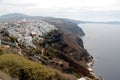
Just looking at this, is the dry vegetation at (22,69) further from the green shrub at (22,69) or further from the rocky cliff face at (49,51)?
the rocky cliff face at (49,51)

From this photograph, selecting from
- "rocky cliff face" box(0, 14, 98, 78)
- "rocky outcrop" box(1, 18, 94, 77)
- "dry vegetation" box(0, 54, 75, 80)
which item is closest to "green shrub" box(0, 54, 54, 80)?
"dry vegetation" box(0, 54, 75, 80)

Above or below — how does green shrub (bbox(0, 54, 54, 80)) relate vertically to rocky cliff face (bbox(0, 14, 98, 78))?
below

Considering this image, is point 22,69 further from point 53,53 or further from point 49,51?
point 49,51

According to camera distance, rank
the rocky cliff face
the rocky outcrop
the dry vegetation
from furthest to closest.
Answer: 1. the rocky outcrop
2. the rocky cliff face
3. the dry vegetation

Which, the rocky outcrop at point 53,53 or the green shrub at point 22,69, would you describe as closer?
the green shrub at point 22,69

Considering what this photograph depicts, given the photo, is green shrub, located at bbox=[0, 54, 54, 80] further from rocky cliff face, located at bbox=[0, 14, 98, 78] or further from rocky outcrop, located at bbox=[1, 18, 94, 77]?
rocky outcrop, located at bbox=[1, 18, 94, 77]

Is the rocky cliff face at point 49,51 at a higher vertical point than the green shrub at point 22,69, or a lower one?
higher

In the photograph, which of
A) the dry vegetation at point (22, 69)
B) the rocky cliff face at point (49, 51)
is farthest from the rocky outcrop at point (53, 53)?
the dry vegetation at point (22, 69)

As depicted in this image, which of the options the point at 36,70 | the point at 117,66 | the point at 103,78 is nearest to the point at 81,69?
the point at 103,78

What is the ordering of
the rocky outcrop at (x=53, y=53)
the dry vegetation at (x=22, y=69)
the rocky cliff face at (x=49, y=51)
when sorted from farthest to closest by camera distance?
the rocky outcrop at (x=53, y=53) < the rocky cliff face at (x=49, y=51) < the dry vegetation at (x=22, y=69)

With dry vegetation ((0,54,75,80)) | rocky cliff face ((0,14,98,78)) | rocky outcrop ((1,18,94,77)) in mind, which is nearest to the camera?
dry vegetation ((0,54,75,80))

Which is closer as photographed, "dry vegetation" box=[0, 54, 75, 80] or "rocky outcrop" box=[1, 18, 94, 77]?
"dry vegetation" box=[0, 54, 75, 80]

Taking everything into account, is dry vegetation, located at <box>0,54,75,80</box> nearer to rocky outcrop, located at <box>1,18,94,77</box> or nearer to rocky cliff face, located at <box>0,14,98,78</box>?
rocky cliff face, located at <box>0,14,98,78</box>
